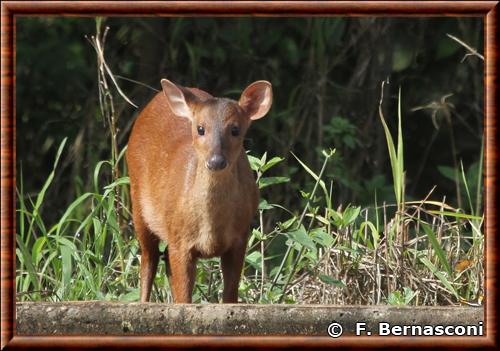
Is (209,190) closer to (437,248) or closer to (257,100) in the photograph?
(257,100)

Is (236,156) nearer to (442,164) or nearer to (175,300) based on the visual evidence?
(175,300)

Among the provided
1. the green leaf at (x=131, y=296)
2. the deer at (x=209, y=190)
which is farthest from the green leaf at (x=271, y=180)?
the green leaf at (x=131, y=296)

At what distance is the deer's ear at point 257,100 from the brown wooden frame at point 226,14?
0.78m

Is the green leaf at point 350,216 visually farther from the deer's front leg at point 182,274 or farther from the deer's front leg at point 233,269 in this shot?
the deer's front leg at point 182,274

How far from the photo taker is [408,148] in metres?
10.5

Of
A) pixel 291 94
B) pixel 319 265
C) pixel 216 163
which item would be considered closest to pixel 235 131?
pixel 216 163

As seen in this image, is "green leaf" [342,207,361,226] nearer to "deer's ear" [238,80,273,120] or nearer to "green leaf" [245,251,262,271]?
"green leaf" [245,251,262,271]

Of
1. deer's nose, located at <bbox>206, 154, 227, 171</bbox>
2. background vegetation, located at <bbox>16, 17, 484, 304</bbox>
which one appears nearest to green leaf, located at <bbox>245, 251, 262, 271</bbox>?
deer's nose, located at <bbox>206, 154, 227, 171</bbox>

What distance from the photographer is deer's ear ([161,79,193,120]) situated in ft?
20.6

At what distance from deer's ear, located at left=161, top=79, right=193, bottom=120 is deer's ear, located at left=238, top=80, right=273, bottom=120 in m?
0.27

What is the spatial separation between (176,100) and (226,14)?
867mm

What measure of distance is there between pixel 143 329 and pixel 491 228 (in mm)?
1624

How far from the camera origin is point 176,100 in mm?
6340

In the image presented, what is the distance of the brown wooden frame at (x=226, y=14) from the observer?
5.29 meters
